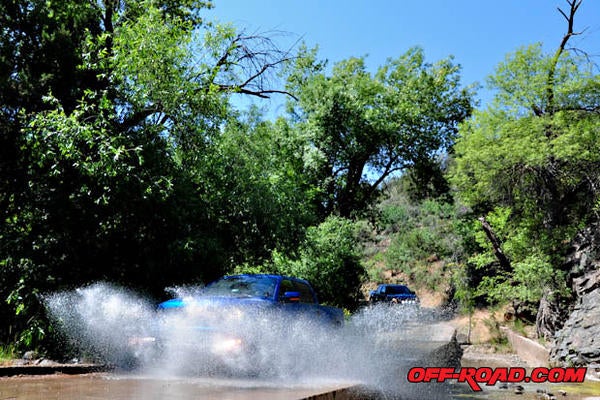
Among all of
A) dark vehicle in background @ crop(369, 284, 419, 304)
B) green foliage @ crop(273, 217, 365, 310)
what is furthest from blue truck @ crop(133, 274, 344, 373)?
dark vehicle in background @ crop(369, 284, 419, 304)

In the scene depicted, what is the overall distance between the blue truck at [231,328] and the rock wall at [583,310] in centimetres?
910

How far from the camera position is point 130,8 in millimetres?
13273

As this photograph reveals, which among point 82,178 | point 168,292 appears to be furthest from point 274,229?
point 82,178

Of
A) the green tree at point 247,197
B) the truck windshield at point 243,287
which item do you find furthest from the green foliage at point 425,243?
the truck windshield at point 243,287

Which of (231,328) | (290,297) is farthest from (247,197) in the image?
(231,328)

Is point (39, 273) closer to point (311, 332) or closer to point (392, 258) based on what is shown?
point (311, 332)

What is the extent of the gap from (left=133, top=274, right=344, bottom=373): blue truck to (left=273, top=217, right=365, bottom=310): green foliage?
1219 centimetres

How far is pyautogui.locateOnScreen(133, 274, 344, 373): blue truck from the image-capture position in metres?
7.29

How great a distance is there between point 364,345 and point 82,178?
6724 millimetres

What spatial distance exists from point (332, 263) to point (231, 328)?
1507 cm

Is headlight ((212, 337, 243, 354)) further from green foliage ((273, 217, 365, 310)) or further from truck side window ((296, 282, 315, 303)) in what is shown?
green foliage ((273, 217, 365, 310))

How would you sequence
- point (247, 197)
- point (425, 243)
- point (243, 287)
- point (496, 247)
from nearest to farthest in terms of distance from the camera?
point (243, 287) → point (247, 197) → point (496, 247) → point (425, 243)

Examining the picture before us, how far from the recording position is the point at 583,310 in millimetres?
15320

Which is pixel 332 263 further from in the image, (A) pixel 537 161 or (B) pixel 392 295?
(B) pixel 392 295
